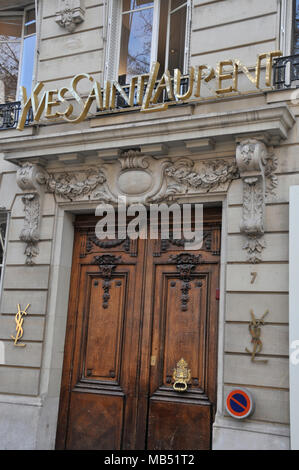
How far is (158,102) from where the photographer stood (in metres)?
9.13

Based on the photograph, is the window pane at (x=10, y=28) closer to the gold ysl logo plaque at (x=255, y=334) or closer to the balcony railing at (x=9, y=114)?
the balcony railing at (x=9, y=114)

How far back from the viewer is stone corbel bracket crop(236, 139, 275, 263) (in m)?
7.53

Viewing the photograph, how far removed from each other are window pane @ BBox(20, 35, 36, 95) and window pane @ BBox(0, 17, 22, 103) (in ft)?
0.62

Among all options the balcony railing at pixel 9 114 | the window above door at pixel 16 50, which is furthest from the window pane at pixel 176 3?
the balcony railing at pixel 9 114

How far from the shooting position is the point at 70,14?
390 inches

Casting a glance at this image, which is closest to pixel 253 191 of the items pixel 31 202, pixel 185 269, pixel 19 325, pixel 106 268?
pixel 185 269

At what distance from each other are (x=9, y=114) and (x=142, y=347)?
16.6ft

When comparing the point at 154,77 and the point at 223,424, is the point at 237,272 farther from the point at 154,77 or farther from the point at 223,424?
the point at 154,77

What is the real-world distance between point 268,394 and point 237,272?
1.66 m

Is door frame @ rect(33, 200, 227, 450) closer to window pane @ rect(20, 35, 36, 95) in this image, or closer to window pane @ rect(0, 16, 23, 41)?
window pane @ rect(20, 35, 36, 95)

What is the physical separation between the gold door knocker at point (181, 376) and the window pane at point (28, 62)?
6030mm

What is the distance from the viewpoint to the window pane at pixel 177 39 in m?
9.21
